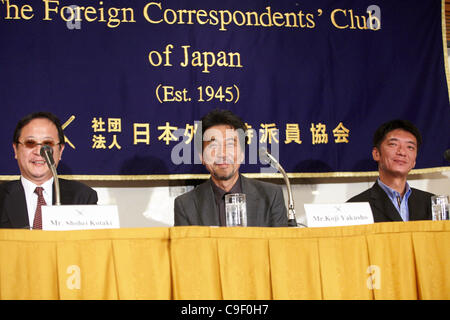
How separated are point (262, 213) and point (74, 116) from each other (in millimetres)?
1188

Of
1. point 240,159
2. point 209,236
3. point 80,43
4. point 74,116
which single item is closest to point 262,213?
point 240,159

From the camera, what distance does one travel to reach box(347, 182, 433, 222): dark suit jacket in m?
3.16

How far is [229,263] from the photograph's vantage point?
1773mm

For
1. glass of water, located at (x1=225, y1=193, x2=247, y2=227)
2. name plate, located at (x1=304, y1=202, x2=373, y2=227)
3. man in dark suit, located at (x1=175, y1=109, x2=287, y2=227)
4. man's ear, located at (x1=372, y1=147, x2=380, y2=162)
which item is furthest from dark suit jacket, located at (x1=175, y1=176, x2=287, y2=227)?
man's ear, located at (x1=372, y1=147, x2=380, y2=162)

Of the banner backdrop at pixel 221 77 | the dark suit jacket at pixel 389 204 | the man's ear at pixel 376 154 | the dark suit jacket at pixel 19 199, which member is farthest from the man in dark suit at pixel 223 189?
the man's ear at pixel 376 154

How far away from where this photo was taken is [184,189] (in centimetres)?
329

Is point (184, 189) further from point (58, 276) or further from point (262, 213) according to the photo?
point (58, 276)

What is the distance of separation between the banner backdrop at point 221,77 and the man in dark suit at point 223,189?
272 millimetres

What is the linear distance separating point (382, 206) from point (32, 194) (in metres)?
1.90

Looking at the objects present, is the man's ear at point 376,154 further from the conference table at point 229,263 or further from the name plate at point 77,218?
the name plate at point 77,218

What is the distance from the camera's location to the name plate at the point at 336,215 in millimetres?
2008

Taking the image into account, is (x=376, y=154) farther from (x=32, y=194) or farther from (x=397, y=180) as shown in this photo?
(x=32, y=194)
